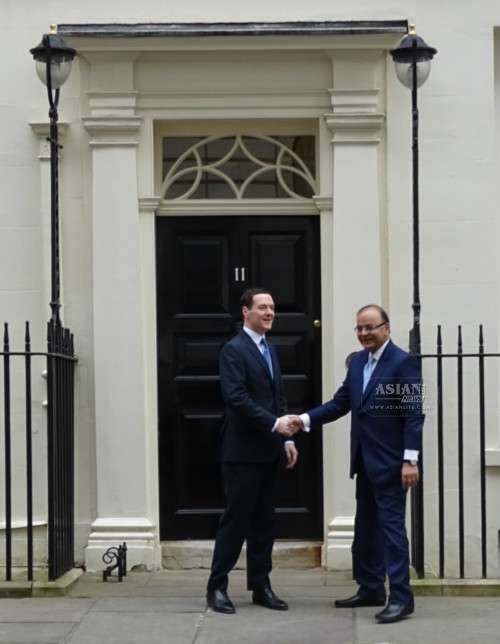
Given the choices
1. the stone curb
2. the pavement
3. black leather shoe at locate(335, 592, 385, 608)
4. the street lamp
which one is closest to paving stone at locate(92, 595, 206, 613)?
the pavement

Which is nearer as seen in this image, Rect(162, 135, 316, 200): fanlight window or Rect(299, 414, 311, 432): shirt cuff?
Rect(299, 414, 311, 432): shirt cuff

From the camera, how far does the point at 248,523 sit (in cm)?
870

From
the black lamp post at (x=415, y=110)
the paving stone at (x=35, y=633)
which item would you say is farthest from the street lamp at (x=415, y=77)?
the paving stone at (x=35, y=633)

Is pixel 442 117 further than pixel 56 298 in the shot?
Yes

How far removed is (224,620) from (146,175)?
3.41 meters

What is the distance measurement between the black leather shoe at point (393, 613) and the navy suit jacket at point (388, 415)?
71 centimetres

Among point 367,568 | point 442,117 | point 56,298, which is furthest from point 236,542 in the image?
→ point 442,117

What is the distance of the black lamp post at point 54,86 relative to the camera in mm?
9430

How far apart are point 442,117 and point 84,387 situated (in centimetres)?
321

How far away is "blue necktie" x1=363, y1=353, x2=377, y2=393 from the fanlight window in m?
2.24

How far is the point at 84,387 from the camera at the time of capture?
1034cm

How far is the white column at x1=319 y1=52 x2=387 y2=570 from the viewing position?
33.4ft

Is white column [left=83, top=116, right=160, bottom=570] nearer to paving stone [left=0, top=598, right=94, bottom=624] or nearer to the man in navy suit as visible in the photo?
paving stone [left=0, top=598, right=94, bottom=624]

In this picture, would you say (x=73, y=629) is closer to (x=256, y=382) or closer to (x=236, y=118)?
(x=256, y=382)
